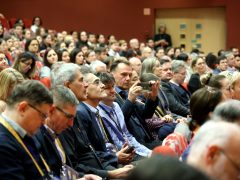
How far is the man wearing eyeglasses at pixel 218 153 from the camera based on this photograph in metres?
1.50

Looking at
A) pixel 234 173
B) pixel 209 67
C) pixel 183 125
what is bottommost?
pixel 209 67

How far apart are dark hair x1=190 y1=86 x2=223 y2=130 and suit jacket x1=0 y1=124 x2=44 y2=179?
39.0 inches

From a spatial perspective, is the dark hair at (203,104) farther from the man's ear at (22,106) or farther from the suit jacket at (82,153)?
the man's ear at (22,106)

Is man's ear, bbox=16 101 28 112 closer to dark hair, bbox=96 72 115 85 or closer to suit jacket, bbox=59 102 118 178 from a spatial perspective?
suit jacket, bbox=59 102 118 178

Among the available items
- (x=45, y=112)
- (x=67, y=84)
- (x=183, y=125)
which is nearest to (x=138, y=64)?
(x=67, y=84)

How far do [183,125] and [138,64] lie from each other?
3617mm

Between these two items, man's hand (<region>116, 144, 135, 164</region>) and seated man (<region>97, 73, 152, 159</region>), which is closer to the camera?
man's hand (<region>116, 144, 135, 164</region>)

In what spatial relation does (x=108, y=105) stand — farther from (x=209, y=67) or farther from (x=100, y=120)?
(x=209, y=67)

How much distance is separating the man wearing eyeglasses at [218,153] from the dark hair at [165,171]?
52 centimetres

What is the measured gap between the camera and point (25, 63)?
17.3 ft

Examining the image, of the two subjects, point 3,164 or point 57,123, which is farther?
point 57,123

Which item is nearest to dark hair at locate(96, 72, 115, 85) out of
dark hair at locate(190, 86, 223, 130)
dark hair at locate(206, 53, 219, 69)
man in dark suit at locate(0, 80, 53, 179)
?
dark hair at locate(190, 86, 223, 130)

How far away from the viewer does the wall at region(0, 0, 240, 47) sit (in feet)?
48.9

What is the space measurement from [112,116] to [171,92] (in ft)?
6.39
